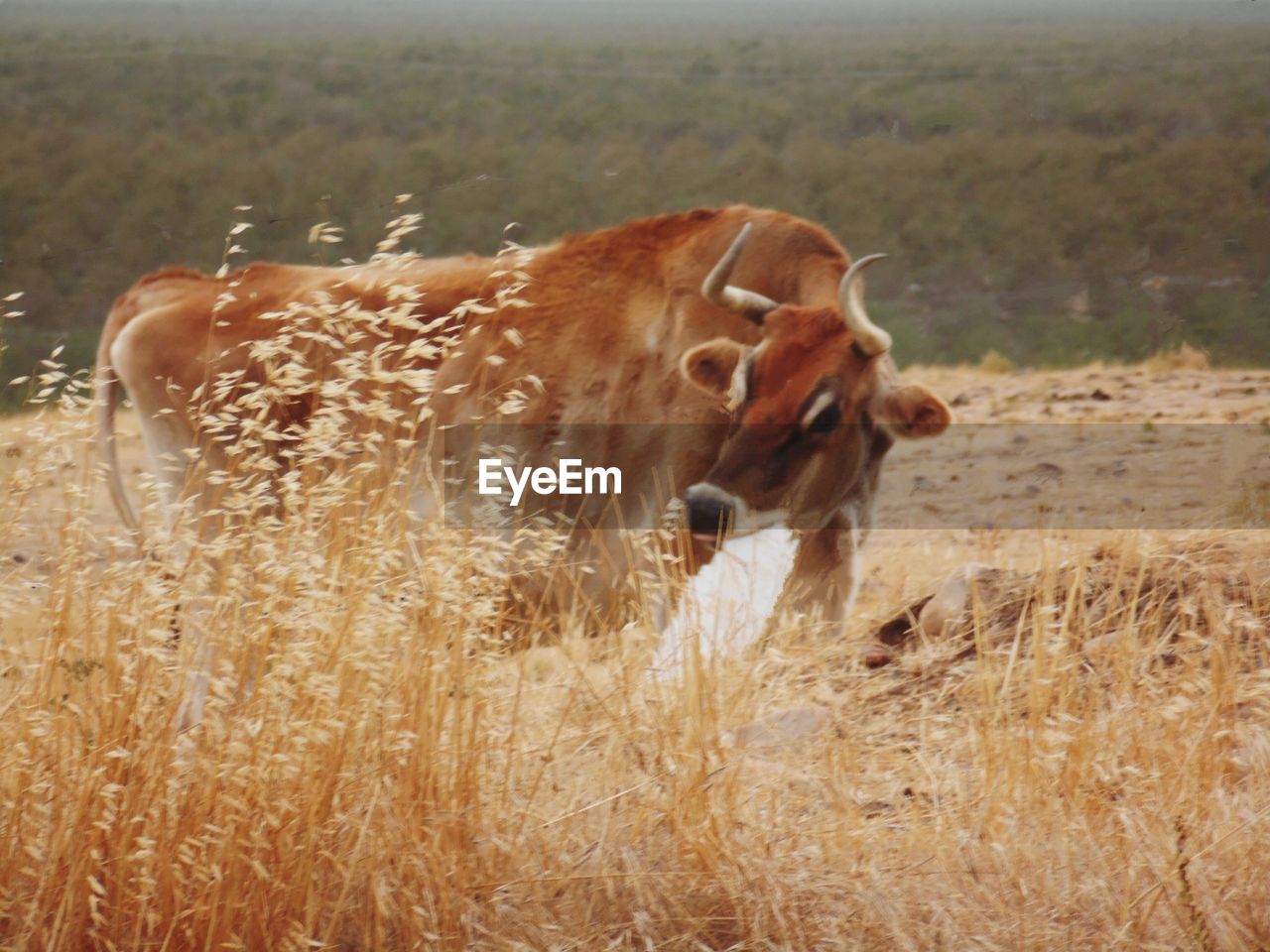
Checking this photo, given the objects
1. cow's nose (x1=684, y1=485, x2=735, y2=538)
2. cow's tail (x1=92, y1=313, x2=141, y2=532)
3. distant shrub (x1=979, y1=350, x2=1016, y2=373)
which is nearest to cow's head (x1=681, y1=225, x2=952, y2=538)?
cow's nose (x1=684, y1=485, x2=735, y2=538)

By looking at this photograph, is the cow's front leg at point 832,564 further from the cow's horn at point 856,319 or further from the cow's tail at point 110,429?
the cow's tail at point 110,429

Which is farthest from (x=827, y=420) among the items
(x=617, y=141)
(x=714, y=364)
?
(x=617, y=141)

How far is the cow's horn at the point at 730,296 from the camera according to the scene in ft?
16.7

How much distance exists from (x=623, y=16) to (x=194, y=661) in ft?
124

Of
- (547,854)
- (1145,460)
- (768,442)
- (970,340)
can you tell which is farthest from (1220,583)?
(970,340)

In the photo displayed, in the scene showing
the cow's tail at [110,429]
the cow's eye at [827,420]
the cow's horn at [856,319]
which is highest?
the cow's horn at [856,319]

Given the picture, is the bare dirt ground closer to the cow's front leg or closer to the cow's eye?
the cow's front leg

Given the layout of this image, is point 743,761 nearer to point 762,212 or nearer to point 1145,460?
point 762,212

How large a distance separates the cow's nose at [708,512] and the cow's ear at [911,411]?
762mm

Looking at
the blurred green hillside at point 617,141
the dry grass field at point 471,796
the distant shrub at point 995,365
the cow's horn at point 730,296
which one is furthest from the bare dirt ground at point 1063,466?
the blurred green hillside at point 617,141

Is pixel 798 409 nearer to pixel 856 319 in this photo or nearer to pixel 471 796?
pixel 856 319

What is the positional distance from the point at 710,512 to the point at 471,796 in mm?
2149

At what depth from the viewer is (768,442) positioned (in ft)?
A: 16.0

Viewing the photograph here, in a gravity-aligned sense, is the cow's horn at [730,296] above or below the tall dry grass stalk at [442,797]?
above
